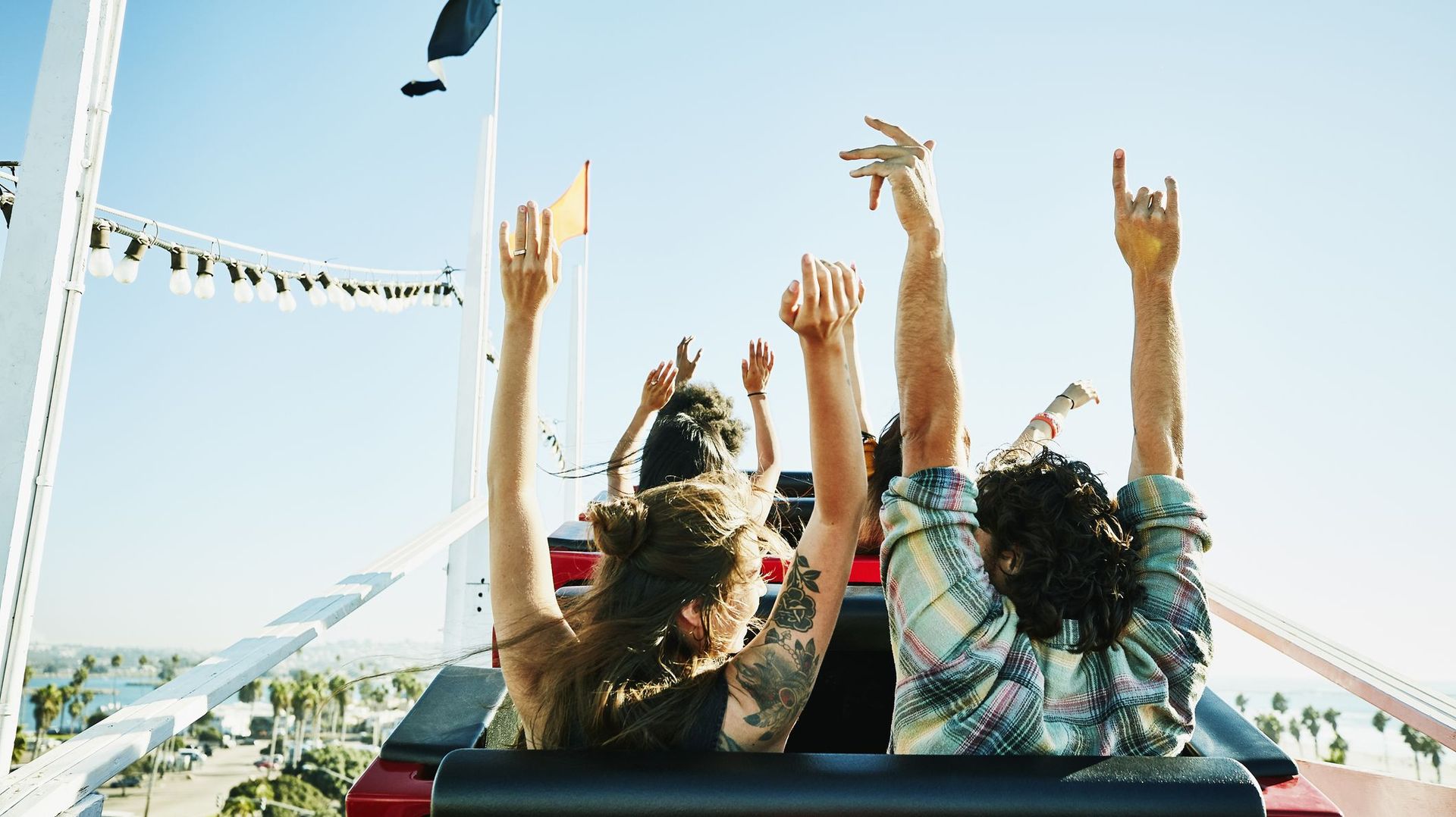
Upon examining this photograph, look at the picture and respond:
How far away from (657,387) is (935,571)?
6.78ft

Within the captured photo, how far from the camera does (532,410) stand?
4.06 ft

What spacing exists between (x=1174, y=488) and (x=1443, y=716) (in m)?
1.02

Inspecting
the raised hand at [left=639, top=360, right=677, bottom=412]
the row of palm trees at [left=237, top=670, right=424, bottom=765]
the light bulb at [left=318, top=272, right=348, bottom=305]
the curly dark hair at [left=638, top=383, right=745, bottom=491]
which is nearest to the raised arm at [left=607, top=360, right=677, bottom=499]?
the raised hand at [left=639, top=360, right=677, bottom=412]

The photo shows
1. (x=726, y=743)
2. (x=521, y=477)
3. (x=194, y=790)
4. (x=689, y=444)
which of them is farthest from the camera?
(x=194, y=790)

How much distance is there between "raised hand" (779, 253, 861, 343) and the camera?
1.13 metres

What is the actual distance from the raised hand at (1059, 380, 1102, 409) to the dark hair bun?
87.5 inches

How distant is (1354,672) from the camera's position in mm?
1991

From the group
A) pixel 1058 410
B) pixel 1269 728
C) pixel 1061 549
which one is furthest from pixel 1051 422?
pixel 1269 728

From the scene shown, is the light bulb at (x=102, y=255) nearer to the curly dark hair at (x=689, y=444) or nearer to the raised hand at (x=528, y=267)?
the curly dark hair at (x=689, y=444)

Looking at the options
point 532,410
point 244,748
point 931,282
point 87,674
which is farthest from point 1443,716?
point 244,748

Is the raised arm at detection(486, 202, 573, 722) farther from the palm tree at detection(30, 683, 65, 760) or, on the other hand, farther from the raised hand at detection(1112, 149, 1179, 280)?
the palm tree at detection(30, 683, 65, 760)

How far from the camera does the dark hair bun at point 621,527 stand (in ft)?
4.05

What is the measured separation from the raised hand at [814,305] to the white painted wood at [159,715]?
1.12 metres

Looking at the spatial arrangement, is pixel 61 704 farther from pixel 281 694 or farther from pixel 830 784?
pixel 830 784
